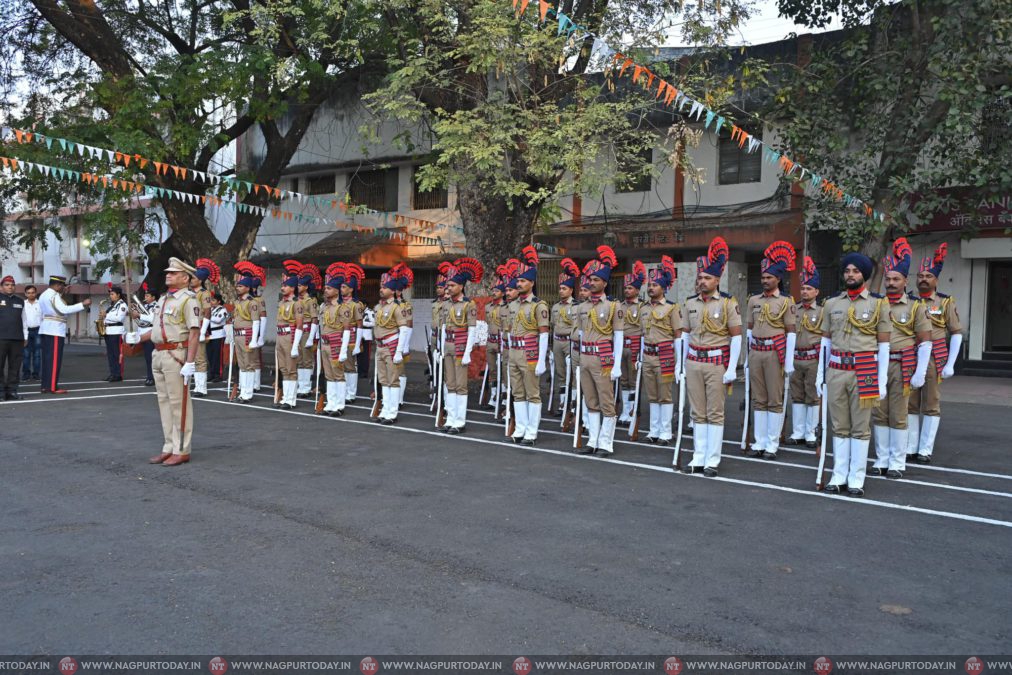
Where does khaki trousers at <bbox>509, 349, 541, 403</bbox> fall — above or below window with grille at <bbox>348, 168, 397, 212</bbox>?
below

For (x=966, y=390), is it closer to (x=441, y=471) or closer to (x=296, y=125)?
(x=441, y=471)

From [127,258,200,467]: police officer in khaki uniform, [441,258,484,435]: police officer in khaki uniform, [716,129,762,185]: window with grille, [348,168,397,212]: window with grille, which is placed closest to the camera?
[127,258,200,467]: police officer in khaki uniform

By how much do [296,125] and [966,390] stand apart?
1699 centimetres

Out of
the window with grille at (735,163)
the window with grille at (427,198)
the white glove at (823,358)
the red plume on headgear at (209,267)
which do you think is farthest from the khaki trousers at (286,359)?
the window with grille at (427,198)

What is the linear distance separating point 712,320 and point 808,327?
2772 mm

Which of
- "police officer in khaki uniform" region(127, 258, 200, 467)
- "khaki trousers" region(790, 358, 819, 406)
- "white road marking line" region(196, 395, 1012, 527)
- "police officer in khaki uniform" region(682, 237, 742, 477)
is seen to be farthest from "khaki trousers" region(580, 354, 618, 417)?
"police officer in khaki uniform" region(127, 258, 200, 467)

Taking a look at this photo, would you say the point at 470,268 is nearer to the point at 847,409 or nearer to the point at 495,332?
the point at 495,332

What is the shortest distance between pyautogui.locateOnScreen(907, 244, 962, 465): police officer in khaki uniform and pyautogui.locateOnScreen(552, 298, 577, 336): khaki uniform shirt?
15.8 feet

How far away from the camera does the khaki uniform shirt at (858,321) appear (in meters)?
7.22

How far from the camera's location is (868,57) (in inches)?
610

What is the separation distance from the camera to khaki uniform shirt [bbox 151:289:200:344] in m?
8.23

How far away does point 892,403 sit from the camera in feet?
26.7

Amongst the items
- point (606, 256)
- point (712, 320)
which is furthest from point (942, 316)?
point (606, 256)

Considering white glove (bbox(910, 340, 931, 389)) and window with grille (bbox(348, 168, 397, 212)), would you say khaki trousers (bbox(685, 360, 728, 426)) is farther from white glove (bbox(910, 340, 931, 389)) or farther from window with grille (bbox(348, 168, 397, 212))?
window with grille (bbox(348, 168, 397, 212))
